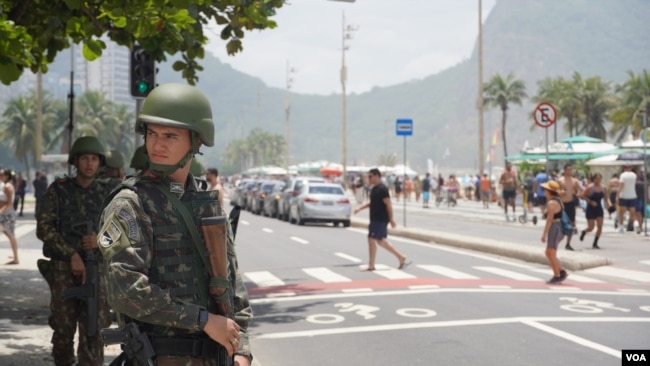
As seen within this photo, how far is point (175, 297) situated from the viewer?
11.2 feet

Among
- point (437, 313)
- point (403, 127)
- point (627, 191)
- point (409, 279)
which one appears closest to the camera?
point (437, 313)

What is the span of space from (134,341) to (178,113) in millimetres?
906

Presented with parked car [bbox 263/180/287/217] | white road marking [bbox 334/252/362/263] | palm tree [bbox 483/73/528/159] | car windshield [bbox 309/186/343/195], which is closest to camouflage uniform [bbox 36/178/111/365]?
white road marking [bbox 334/252/362/263]

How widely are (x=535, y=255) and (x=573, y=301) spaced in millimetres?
5959

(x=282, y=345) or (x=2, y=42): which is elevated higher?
(x=2, y=42)

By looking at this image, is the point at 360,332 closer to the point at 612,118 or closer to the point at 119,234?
the point at 119,234

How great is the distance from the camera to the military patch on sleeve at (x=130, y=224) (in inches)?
132

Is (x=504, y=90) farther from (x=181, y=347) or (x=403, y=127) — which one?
(x=181, y=347)

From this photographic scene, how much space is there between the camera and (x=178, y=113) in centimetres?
350

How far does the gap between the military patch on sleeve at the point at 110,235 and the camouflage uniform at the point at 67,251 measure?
3.37m

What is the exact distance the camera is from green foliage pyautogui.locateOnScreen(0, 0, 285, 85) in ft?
26.7

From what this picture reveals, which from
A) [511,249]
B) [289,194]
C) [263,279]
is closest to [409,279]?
[263,279]

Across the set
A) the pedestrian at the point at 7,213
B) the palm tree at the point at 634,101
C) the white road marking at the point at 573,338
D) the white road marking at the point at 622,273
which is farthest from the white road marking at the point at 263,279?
the palm tree at the point at 634,101

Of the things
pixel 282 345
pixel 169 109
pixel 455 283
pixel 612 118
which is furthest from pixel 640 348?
pixel 612 118
